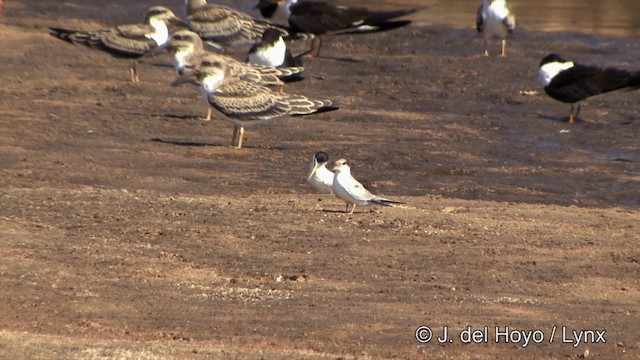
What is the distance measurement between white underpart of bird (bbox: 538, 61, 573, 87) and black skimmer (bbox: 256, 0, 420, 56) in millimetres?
4524

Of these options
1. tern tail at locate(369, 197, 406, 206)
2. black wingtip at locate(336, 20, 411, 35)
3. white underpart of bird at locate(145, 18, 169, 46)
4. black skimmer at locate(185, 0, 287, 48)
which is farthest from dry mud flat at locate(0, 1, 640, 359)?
black wingtip at locate(336, 20, 411, 35)

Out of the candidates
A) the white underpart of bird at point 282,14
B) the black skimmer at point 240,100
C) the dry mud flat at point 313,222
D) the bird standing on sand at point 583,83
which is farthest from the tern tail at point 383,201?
the white underpart of bird at point 282,14

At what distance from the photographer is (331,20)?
22.6 m

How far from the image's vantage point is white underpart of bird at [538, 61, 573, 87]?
1866 cm

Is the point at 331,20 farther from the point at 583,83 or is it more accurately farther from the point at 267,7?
the point at 583,83

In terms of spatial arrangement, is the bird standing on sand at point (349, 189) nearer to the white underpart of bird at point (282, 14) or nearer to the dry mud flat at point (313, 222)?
the dry mud flat at point (313, 222)

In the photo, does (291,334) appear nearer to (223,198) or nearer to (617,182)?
(223,198)

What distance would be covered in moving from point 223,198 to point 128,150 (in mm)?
2758

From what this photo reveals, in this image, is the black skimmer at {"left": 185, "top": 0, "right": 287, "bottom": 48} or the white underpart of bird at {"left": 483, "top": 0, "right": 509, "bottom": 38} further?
the white underpart of bird at {"left": 483, "top": 0, "right": 509, "bottom": 38}

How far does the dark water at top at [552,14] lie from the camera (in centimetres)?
2431

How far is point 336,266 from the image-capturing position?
9820 millimetres

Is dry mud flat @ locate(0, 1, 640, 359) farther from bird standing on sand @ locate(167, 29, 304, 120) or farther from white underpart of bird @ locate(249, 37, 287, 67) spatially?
white underpart of bird @ locate(249, 37, 287, 67)

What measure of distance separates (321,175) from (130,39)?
7.69m

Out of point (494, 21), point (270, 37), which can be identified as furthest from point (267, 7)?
point (270, 37)
